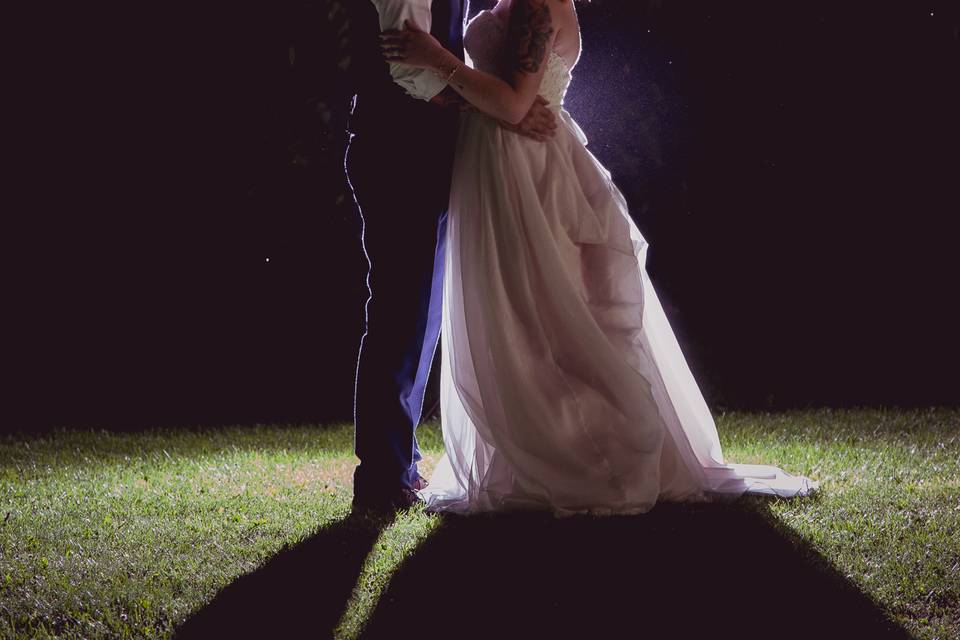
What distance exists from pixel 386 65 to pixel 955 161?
184 inches

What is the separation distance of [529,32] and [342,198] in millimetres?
3113

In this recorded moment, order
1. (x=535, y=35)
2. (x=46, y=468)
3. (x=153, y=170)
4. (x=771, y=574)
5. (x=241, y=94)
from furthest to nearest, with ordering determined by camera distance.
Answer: (x=153, y=170)
(x=241, y=94)
(x=46, y=468)
(x=535, y=35)
(x=771, y=574)

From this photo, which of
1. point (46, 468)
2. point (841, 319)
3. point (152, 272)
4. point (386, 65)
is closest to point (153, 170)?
point (152, 272)

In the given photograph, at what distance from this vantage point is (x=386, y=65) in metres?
3.65

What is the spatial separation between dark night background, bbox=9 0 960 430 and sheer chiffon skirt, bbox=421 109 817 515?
242 cm

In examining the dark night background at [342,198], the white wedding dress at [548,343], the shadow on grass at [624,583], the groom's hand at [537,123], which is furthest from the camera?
the dark night background at [342,198]

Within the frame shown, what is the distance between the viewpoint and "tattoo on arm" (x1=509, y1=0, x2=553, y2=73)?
3559 millimetres

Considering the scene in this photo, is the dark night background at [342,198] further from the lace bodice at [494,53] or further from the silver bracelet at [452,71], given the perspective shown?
the silver bracelet at [452,71]

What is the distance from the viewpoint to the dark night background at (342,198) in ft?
20.9

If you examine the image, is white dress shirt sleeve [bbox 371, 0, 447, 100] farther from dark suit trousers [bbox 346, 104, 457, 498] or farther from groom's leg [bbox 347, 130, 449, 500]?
groom's leg [bbox 347, 130, 449, 500]

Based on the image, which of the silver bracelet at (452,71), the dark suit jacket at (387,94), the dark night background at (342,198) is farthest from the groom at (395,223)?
the dark night background at (342,198)

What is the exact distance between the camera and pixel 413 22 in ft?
11.6

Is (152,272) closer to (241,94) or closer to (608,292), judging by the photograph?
(241,94)

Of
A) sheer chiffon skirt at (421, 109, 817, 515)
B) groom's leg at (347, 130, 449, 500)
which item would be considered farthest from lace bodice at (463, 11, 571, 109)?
groom's leg at (347, 130, 449, 500)
